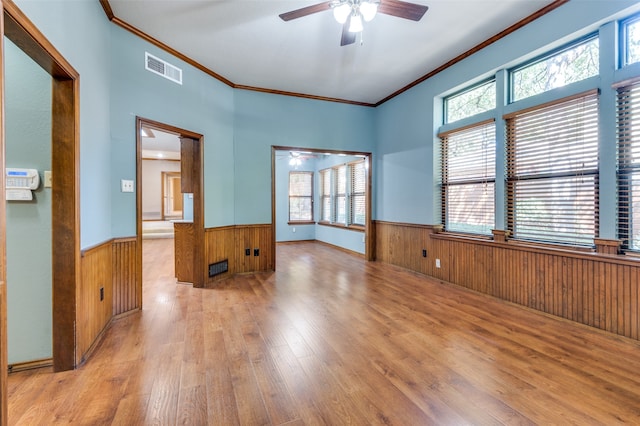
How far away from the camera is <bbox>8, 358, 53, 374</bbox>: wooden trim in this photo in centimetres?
193

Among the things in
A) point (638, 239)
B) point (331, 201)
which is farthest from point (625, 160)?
point (331, 201)

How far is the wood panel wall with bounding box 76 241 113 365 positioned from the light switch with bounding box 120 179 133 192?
1.89 ft

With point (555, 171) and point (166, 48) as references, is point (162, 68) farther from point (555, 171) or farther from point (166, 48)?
point (555, 171)

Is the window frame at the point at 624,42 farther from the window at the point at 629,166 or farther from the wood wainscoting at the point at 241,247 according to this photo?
the wood wainscoting at the point at 241,247

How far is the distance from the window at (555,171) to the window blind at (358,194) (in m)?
3.31

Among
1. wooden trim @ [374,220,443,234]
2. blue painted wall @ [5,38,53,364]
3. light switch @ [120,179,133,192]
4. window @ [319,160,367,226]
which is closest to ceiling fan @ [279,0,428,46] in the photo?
blue painted wall @ [5,38,53,364]

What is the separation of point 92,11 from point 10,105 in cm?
112

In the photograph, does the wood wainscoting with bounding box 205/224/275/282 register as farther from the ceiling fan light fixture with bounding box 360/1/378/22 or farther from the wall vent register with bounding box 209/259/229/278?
the ceiling fan light fixture with bounding box 360/1/378/22

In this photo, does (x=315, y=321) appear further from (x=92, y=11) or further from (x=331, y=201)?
(x=331, y=201)

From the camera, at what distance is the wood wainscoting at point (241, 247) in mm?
4270

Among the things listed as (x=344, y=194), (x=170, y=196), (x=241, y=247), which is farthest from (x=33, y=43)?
(x=170, y=196)

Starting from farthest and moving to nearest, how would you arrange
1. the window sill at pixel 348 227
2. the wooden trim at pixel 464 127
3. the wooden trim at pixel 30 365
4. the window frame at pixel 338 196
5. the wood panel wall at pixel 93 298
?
the window frame at pixel 338 196, the window sill at pixel 348 227, the wooden trim at pixel 464 127, the wood panel wall at pixel 93 298, the wooden trim at pixel 30 365

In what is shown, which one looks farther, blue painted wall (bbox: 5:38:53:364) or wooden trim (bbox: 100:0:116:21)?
wooden trim (bbox: 100:0:116:21)

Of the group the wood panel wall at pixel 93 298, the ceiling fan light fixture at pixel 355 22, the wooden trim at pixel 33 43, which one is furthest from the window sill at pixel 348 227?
the wooden trim at pixel 33 43
